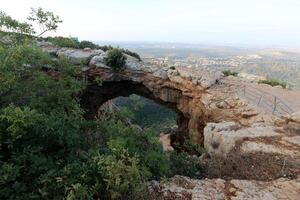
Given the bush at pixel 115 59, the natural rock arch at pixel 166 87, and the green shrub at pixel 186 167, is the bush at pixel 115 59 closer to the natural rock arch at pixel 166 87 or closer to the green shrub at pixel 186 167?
the natural rock arch at pixel 166 87

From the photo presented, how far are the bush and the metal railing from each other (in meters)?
8.75

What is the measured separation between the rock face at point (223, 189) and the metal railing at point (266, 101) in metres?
9.93

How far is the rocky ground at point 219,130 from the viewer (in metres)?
8.76

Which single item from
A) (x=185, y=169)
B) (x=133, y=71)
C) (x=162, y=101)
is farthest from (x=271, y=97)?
(x=185, y=169)

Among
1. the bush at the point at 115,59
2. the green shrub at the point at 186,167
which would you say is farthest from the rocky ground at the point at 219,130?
the bush at the point at 115,59

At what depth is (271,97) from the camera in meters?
22.4

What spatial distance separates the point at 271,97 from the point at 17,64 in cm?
1722

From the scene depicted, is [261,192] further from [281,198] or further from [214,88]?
[214,88]

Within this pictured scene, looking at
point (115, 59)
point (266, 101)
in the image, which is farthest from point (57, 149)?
point (115, 59)

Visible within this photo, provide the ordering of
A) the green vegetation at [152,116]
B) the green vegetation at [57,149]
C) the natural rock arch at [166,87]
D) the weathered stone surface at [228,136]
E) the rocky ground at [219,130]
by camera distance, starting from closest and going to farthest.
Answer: the green vegetation at [57,149]
the rocky ground at [219,130]
the weathered stone surface at [228,136]
the natural rock arch at [166,87]
the green vegetation at [152,116]

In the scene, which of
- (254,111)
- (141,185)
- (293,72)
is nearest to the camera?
(141,185)

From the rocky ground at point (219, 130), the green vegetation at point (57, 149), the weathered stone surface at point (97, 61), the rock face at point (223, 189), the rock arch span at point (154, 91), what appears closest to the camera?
the green vegetation at point (57, 149)

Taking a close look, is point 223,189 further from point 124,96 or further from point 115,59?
point 124,96

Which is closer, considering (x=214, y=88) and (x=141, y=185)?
(x=141, y=185)
